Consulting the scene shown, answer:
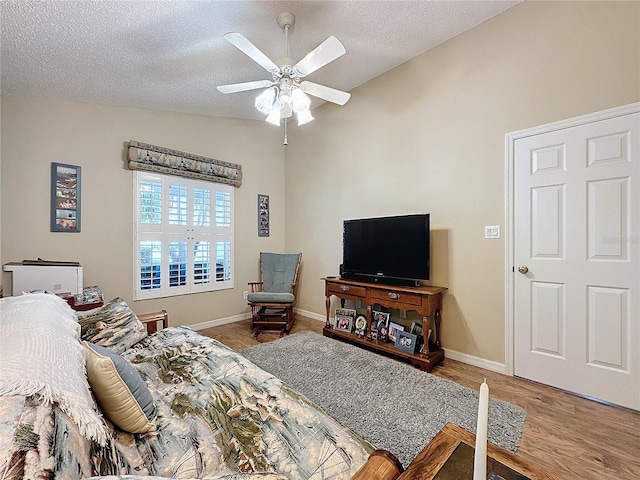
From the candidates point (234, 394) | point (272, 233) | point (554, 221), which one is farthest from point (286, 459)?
point (272, 233)

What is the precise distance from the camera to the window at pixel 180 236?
340cm

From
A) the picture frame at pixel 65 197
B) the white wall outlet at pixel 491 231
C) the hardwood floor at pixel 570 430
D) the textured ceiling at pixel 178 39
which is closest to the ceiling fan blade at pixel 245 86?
the textured ceiling at pixel 178 39

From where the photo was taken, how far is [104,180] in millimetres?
A: 3141

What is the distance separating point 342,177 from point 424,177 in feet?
3.90

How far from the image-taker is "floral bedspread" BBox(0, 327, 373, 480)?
0.58m

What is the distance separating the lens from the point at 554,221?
89.9 inches

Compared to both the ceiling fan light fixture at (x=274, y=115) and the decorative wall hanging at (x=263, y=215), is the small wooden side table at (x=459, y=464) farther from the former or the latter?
the decorative wall hanging at (x=263, y=215)

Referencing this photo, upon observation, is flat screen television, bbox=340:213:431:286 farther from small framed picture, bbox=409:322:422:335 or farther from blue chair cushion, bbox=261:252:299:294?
blue chair cushion, bbox=261:252:299:294

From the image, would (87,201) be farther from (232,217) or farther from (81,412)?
(81,412)

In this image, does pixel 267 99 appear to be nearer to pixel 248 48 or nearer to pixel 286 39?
pixel 248 48

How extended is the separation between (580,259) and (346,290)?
2.06 m

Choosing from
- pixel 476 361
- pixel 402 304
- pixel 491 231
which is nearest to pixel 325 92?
pixel 491 231

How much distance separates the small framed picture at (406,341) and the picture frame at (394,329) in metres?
0.03

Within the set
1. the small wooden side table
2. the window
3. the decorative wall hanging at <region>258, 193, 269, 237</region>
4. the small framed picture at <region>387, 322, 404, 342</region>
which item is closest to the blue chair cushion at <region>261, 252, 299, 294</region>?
the decorative wall hanging at <region>258, 193, 269, 237</region>
